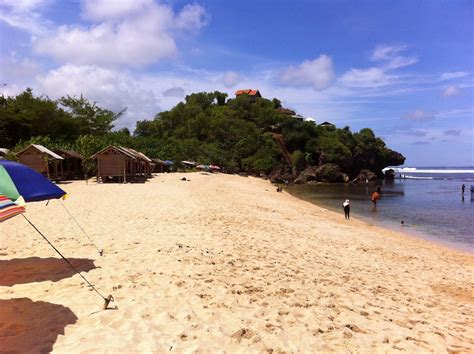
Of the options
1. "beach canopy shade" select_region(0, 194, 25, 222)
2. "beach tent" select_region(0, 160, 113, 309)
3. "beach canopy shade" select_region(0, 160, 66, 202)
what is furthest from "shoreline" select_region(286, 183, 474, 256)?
"beach canopy shade" select_region(0, 194, 25, 222)

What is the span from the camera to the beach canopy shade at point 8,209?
14.9 feet

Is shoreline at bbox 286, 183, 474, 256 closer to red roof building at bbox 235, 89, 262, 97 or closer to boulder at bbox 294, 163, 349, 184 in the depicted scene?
boulder at bbox 294, 163, 349, 184

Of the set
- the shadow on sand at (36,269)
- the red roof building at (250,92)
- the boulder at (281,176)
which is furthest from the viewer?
the red roof building at (250,92)

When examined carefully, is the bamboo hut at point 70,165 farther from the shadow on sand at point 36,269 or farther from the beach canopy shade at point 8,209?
the beach canopy shade at point 8,209

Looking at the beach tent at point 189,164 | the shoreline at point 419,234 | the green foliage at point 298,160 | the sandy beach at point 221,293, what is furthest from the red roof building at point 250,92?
the sandy beach at point 221,293

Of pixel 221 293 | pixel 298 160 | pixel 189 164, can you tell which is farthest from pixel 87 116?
pixel 221 293

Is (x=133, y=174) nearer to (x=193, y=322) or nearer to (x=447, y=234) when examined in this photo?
(x=447, y=234)

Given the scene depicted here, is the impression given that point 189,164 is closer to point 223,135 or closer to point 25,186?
point 223,135

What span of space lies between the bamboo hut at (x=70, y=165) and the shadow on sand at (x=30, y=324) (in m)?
31.1

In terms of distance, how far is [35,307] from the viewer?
5512 mm

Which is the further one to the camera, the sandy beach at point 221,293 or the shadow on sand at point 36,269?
the shadow on sand at point 36,269

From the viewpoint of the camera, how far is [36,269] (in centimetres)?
741

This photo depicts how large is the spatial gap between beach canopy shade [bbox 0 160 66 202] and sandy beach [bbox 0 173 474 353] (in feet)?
5.01

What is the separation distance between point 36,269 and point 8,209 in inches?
129
